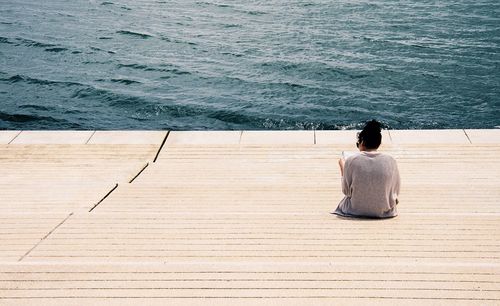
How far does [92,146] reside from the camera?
36.6 feet

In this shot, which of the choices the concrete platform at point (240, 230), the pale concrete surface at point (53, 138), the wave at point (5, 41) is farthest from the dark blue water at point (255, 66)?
the concrete platform at point (240, 230)

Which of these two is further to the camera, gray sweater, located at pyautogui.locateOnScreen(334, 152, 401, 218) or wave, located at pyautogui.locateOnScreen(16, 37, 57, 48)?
wave, located at pyautogui.locateOnScreen(16, 37, 57, 48)

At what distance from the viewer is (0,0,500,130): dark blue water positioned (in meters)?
17.7

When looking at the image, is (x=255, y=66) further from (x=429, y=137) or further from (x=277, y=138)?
(x=429, y=137)

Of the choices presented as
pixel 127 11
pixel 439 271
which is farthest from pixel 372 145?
pixel 127 11

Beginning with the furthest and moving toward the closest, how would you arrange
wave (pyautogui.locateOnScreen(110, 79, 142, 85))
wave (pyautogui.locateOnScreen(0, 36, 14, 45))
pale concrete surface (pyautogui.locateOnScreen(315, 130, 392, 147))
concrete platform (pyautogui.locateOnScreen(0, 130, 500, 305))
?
wave (pyautogui.locateOnScreen(0, 36, 14, 45))
wave (pyautogui.locateOnScreen(110, 79, 142, 85))
pale concrete surface (pyautogui.locateOnScreen(315, 130, 392, 147))
concrete platform (pyautogui.locateOnScreen(0, 130, 500, 305))

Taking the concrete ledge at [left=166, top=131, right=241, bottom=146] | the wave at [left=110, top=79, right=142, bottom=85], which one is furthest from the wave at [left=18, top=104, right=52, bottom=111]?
the concrete ledge at [left=166, top=131, right=241, bottom=146]

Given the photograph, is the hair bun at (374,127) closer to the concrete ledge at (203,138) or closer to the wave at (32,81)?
the concrete ledge at (203,138)

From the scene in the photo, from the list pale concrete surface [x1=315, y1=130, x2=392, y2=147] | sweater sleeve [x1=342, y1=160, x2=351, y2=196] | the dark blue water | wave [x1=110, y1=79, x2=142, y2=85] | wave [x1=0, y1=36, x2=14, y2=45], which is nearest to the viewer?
sweater sleeve [x1=342, y1=160, x2=351, y2=196]

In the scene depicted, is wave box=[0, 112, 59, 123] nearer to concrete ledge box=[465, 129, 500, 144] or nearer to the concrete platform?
the concrete platform

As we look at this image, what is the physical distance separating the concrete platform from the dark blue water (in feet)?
21.6

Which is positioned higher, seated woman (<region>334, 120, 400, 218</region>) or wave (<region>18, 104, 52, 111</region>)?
seated woman (<region>334, 120, 400, 218</region>)

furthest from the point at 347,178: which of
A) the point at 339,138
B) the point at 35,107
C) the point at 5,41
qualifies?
the point at 5,41

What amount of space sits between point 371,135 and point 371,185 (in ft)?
1.68
